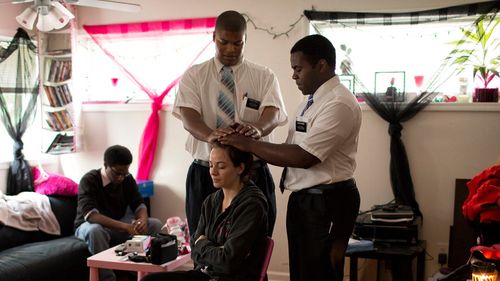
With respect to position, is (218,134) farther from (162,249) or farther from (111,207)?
(111,207)

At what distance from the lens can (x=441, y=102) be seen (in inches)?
155

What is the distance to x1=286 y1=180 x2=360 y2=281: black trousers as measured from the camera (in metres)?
2.23

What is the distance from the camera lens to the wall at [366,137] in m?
3.88

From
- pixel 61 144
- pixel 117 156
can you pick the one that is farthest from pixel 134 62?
pixel 117 156

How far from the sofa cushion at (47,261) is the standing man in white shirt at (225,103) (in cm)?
158

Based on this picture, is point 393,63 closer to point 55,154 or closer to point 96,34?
point 96,34

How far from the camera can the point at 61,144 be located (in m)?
4.89

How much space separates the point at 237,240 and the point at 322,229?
1.12ft

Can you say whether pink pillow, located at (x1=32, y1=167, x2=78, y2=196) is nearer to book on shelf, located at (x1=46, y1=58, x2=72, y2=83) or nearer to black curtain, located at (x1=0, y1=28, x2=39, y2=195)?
A: black curtain, located at (x1=0, y1=28, x2=39, y2=195)

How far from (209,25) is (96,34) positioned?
1111 mm

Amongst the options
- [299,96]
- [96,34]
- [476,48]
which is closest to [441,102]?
[476,48]

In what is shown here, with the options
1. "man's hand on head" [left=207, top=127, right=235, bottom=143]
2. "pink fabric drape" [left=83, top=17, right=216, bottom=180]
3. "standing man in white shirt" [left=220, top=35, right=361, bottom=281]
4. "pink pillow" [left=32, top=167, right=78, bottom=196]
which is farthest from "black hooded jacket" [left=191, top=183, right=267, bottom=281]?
"pink pillow" [left=32, top=167, right=78, bottom=196]

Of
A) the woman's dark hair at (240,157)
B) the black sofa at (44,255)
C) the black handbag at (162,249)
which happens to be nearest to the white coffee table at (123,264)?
the black handbag at (162,249)

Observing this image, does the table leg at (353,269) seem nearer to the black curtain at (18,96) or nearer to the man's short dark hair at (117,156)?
the man's short dark hair at (117,156)
